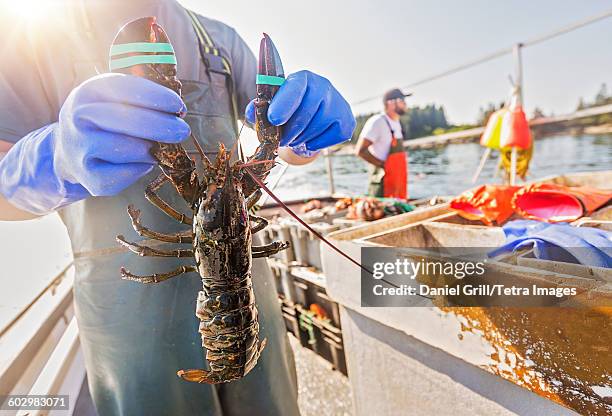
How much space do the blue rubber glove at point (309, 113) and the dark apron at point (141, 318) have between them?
394mm

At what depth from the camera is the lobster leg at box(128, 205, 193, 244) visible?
1.11 meters

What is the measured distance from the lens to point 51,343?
8.01 ft

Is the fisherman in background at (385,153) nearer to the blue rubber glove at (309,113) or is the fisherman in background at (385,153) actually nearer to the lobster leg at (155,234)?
the blue rubber glove at (309,113)

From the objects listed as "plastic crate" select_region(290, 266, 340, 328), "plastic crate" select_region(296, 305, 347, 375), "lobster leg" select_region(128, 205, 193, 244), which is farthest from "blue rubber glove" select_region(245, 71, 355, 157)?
"plastic crate" select_region(296, 305, 347, 375)

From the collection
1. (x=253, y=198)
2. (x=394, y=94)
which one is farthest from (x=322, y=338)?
(x=394, y=94)

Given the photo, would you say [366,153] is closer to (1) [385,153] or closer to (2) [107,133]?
(1) [385,153]

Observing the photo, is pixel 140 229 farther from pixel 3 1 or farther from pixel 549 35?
pixel 549 35

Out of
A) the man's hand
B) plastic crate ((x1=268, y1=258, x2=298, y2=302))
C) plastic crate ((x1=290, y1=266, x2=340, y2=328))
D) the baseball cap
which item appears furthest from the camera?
the baseball cap

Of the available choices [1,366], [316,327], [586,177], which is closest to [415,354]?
[316,327]

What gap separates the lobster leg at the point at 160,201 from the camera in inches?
42.5

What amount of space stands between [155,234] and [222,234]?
24cm

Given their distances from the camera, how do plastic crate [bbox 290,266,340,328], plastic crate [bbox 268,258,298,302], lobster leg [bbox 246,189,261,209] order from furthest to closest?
plastic crate [bbox 268,258,298,302] < plastic crate [bbox 290,266,340,328] < lobster leg [bbox 246,189,261,209]

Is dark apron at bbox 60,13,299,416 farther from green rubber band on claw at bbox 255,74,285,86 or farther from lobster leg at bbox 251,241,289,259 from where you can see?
green rubber band on claw at bbox 255,74,285,86

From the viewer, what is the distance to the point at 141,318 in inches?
47.7
